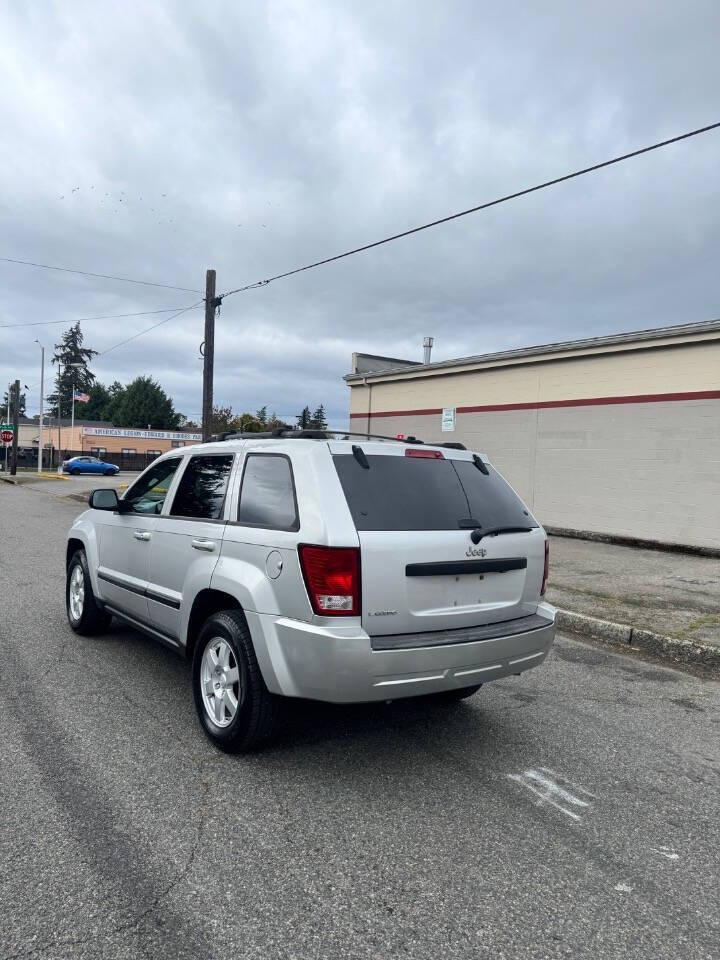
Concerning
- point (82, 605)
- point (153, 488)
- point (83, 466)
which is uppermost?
point (153, 488)

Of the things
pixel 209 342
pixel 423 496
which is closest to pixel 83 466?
pixel 209 342

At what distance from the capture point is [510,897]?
2.58m

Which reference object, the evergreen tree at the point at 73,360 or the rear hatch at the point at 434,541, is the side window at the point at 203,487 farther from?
the evergreen tree at the point at 73,360

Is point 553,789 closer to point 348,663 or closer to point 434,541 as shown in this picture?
point 348,663

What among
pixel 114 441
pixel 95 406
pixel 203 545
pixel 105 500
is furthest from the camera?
pixel 95 406

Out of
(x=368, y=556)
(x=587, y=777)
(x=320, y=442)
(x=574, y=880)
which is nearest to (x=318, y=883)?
(x=574, y=880)

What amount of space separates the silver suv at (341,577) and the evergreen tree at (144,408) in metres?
99.3

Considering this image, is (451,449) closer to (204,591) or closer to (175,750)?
(204,591)

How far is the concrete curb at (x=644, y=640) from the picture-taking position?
6.11 meters

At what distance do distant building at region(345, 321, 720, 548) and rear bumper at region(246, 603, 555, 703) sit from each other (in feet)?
33.0

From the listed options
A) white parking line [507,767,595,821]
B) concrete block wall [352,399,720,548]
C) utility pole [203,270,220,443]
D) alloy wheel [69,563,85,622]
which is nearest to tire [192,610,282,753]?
white parking line [507,767,595,821]

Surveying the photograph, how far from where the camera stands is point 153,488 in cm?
520

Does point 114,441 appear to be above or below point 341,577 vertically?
above

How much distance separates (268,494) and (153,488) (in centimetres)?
175
